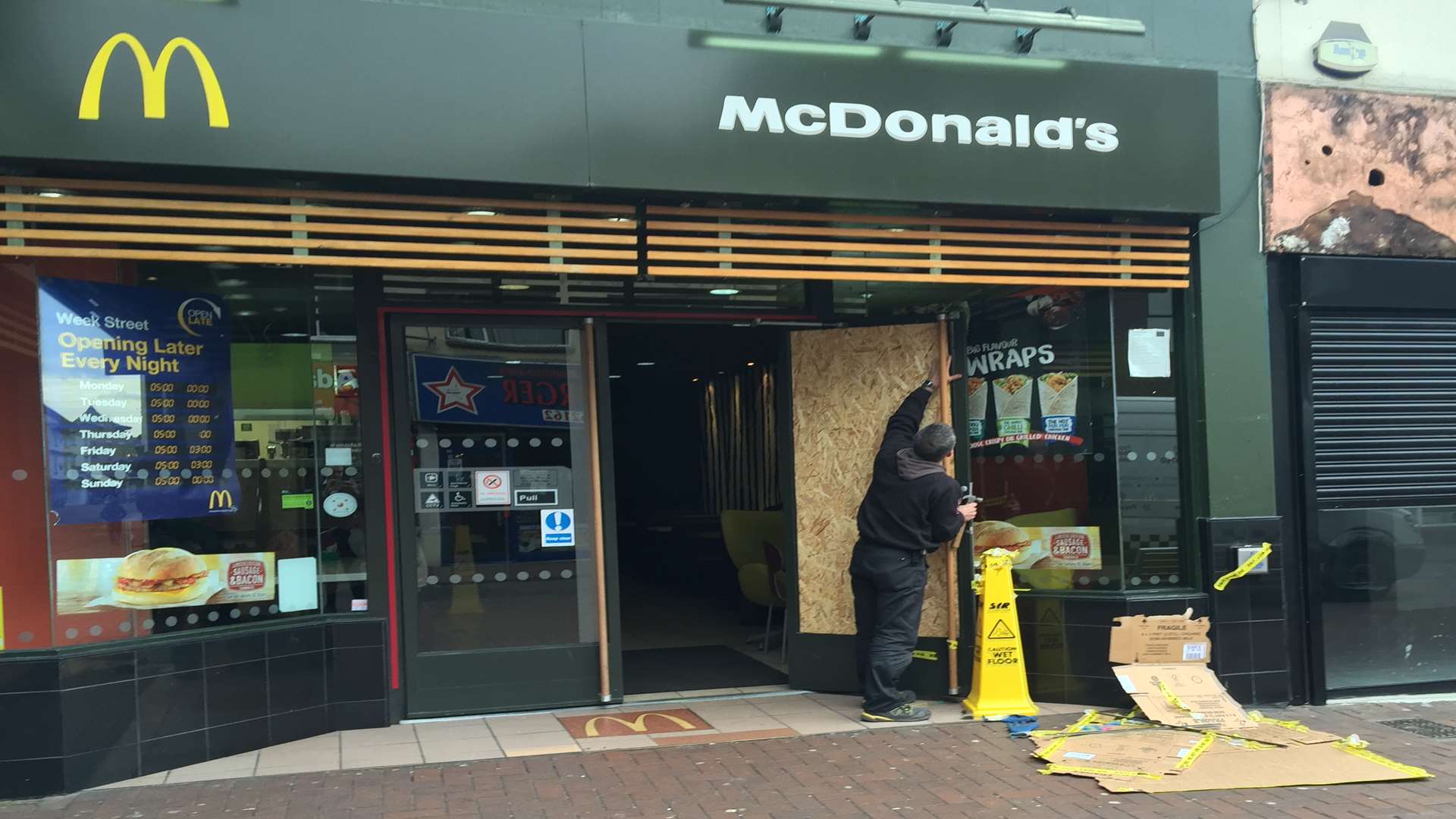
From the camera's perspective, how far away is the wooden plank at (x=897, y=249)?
20.8 feet

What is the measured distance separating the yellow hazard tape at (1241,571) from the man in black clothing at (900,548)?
5.22 feet

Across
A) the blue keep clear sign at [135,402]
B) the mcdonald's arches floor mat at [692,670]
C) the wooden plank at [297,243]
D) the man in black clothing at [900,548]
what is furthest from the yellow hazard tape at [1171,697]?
the blue keep clear sign at [135,402]

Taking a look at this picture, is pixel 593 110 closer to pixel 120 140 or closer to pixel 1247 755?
pixel 120 140

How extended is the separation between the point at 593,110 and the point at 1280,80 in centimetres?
437

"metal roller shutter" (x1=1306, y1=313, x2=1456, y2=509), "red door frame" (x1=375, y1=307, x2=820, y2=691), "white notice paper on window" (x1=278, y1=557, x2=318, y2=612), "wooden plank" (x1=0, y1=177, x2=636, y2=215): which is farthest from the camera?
"metal roller shutter" (x1=1306, y1=313, x2=1456, y2=509)

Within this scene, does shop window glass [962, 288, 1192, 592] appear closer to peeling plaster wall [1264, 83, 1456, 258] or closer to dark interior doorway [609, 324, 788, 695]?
peeling plaster wall [1264, 83, 1456, 258]

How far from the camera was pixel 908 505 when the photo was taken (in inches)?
266

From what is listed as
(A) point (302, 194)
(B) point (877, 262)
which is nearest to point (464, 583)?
(A) point (302, 194)

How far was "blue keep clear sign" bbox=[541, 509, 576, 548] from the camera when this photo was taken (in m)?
7.06

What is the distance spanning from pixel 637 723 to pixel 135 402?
3.13 m

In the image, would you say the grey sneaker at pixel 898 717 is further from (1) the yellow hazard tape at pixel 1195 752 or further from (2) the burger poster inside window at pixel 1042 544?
(1) the yellow hazard tape at pixel 1195 752

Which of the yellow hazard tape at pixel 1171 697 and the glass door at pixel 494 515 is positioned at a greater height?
the glass door at pixel 494 515

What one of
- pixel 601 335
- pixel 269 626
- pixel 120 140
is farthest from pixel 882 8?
pixel 269 626

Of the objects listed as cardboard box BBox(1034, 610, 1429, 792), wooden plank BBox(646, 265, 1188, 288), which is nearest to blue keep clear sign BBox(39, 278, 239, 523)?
wooden plank BBox(646, 265, 1188, 288)
